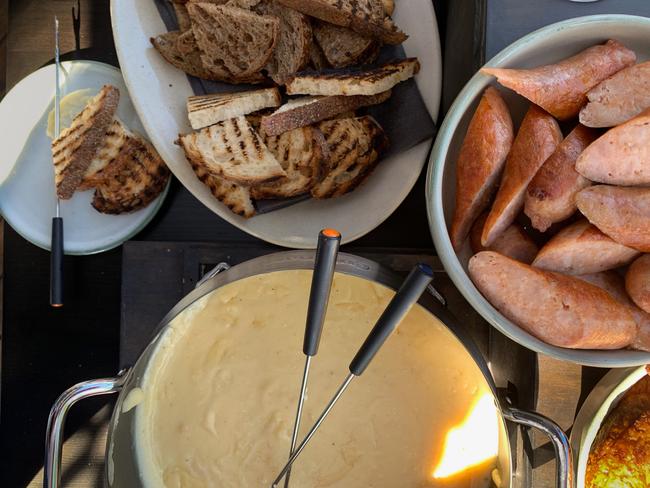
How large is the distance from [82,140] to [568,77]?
0.73m

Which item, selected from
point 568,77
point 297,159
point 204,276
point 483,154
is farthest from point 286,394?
point 568,77

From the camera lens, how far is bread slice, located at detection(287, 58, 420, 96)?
2.90 feet

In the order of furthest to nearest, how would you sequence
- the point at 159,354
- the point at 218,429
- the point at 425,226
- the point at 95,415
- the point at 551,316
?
the point at 95,415
the point at 425,226
the point at 218,429
the point at 159,354
the point at 551,316

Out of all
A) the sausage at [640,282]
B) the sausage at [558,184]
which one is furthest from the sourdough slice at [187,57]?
the sausage at [640,282]

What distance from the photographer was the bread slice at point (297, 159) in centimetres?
91

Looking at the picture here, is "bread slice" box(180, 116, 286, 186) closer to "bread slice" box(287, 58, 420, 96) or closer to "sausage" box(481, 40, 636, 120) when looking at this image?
"bread slice" box(287, 58, 420, 96)

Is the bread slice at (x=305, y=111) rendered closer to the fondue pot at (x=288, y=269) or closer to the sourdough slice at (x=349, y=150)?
the sourdough slice at (x=349, y=150)

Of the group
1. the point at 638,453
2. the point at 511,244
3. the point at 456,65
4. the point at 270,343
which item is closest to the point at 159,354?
the point at 270,343

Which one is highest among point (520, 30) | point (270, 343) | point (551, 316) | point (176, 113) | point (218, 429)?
point (520, 30)

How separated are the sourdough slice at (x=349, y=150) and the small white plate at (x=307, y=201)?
30 mm

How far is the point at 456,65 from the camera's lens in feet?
3.10

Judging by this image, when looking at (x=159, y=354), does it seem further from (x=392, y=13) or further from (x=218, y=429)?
(x=392, y=13)

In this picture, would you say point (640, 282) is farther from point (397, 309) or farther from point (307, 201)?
point (307, 201)

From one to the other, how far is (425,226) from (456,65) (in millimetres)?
271
